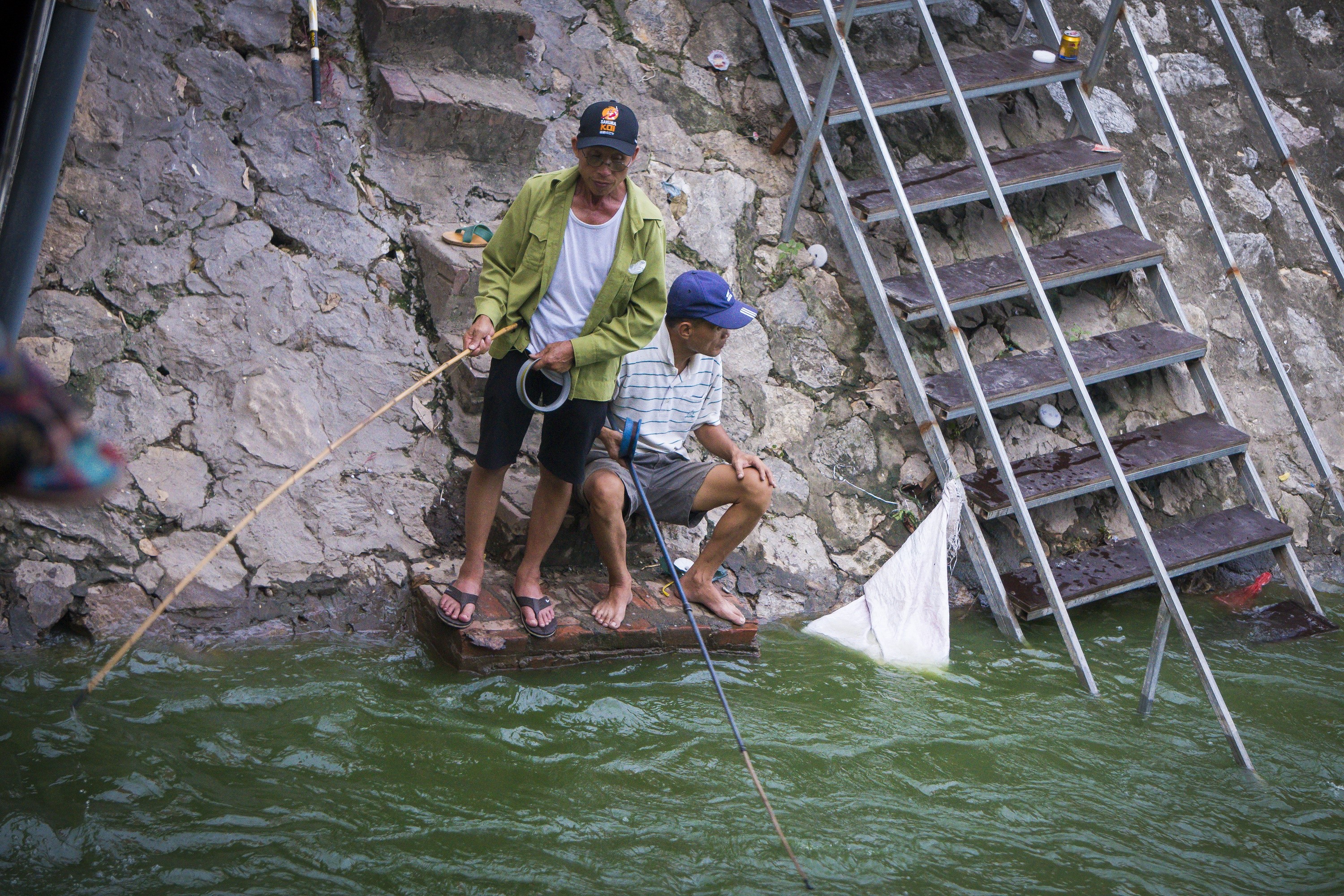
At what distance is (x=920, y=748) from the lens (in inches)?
140

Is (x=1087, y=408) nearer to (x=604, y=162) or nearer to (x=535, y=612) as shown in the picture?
(x=604, y=162)

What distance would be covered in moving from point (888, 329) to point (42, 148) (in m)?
3.55

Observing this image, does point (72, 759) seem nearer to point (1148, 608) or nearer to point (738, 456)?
point (738, 456)

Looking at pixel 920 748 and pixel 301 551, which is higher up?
pixel 301 551

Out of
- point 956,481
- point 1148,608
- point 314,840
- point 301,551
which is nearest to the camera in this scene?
point 314,840

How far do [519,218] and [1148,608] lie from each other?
364cm

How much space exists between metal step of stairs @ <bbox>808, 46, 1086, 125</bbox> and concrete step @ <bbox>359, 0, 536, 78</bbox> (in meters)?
1.55

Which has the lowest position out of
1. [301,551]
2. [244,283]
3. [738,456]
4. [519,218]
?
[301,551]

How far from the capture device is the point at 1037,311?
18.2 feet

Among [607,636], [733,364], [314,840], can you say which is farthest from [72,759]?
[733,364]

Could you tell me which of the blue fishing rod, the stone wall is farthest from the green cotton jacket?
the stone wall

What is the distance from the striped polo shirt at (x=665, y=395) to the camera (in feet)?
13.3

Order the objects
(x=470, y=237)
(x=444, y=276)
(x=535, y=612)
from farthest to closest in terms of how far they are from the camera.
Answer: (x=470, y=237) < (x=444, y=276) < (x=535, y=612)

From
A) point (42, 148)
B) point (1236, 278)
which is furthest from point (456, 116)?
point (1236, 278)
